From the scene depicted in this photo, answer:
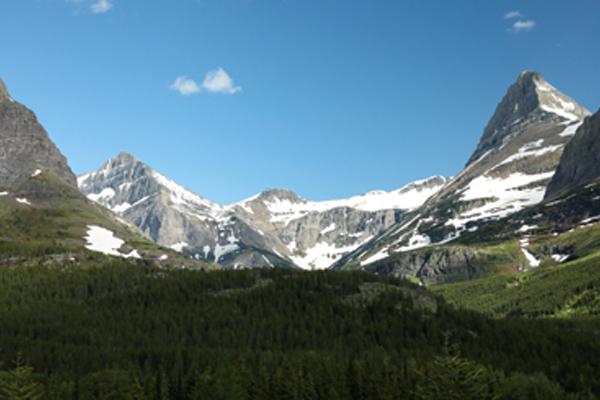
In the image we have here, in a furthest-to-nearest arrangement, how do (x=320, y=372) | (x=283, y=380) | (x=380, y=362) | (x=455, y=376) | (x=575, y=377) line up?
1. (x=575, y=377)
2. (x=380, y=362)
3. (x=320, y=372)
4. (x=283, y=380)
5. (x=455, y=376)

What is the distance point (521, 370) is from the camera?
19575 centimetres

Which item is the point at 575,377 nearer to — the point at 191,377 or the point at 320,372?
the point at 320,372

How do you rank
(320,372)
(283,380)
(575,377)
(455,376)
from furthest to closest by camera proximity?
(575,377) < (320,372) < (283,380) < (455,376)

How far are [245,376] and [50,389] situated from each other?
146 ft

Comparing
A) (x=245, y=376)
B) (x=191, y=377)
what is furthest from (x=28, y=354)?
(x=245, y=376)

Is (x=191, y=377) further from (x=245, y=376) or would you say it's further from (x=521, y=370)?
(x=521, y=370)

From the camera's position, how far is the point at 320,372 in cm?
16075

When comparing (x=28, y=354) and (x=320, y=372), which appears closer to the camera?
(x=320, y=372)

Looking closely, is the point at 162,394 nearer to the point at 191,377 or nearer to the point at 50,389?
the point at 191,377

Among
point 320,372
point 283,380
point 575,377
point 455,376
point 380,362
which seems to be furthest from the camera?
point 575,377

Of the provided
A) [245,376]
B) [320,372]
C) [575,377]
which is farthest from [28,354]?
[575,377]

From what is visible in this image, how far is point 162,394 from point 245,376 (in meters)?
18.9

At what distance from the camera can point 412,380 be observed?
16138 centimetres

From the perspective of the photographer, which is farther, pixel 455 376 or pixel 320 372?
pixel 320 372
